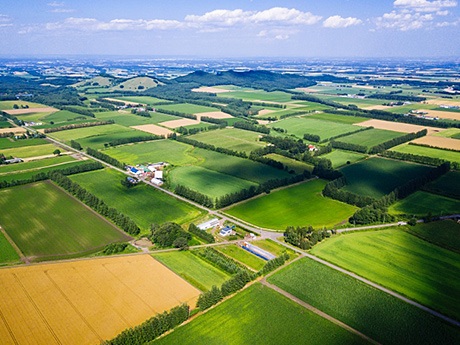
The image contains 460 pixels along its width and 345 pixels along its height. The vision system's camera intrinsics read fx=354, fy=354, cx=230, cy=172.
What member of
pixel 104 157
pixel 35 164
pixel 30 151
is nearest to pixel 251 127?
pixel 104 157

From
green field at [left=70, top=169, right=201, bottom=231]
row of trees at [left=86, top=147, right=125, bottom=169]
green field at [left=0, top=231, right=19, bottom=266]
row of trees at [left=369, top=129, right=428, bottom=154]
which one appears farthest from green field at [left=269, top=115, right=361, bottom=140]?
green field at [left=0, top=231, right=19, bottom=266]

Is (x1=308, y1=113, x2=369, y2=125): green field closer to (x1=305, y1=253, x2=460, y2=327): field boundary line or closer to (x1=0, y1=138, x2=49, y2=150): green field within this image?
(x1=305, y1=253, x2=460, y2=327): field boundary line

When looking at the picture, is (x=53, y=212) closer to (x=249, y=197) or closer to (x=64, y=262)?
(x=64, y=262)

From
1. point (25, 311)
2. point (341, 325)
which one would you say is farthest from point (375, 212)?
point (25, 311)

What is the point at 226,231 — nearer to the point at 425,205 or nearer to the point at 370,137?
the point at 425,205

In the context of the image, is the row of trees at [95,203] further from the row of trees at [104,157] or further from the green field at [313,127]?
the green field at [313,127]

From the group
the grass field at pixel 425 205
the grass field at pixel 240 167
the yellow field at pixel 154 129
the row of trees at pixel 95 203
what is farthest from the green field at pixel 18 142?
the grass field at pixel 425 205
